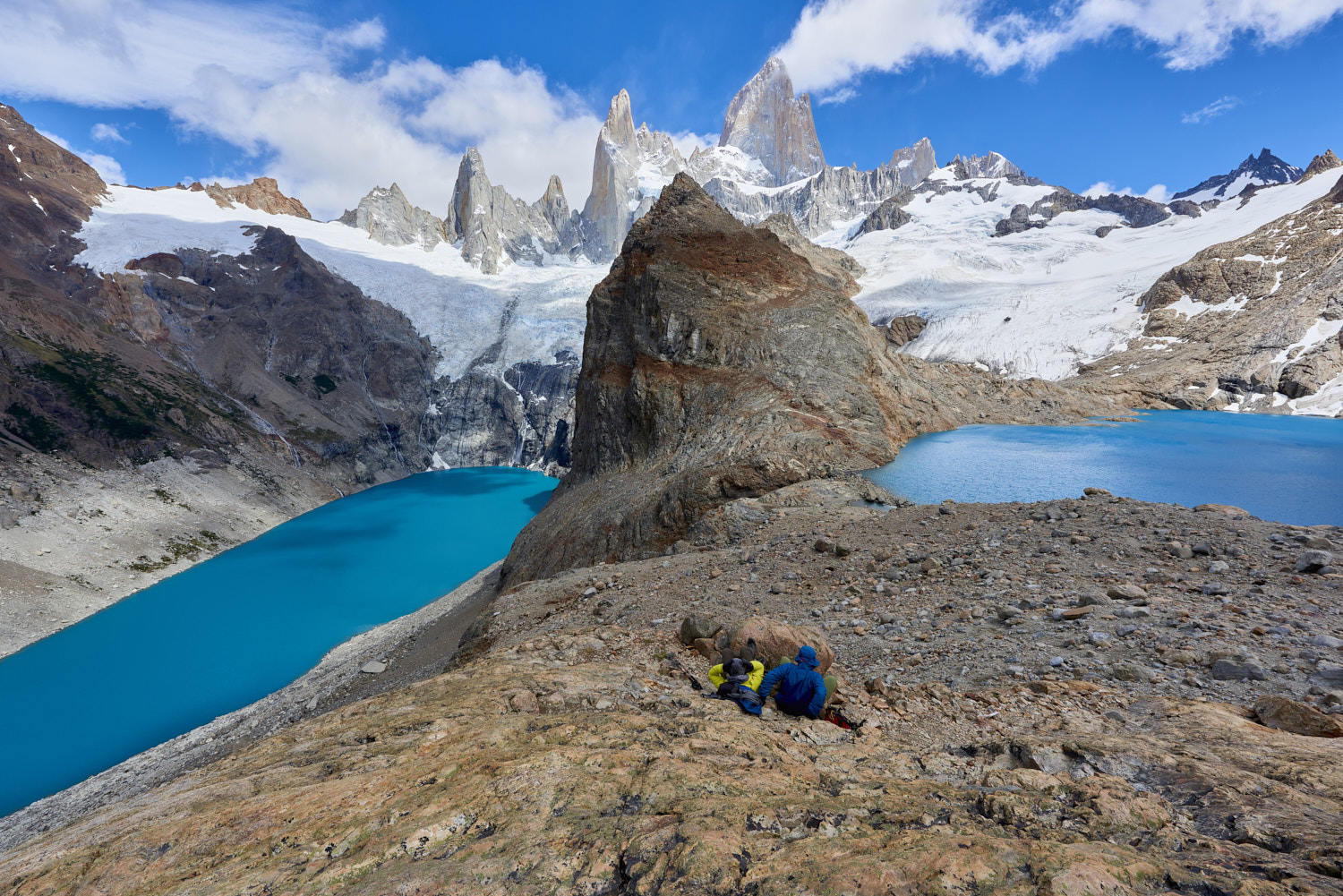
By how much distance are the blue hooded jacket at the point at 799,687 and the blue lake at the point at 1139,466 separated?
1817cm

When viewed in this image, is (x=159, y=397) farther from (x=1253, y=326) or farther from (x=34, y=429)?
(x=1253, y=326)

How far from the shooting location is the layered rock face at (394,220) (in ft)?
538

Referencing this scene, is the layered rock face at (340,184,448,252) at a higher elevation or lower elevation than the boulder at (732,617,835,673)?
higher

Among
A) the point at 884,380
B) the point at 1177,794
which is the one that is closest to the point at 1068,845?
the point at 1177,794

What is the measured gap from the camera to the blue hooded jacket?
6.42 metres

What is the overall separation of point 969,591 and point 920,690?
3514 millimetres

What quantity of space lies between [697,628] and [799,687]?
102 inches

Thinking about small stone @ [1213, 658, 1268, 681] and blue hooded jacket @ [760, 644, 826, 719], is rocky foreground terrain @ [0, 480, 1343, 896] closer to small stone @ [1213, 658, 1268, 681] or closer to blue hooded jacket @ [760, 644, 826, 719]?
small stone @ [1213, 658, 1268, 681]

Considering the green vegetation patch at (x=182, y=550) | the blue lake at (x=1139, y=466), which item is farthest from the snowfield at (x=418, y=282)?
the blue lake at (x=1139, y=466)

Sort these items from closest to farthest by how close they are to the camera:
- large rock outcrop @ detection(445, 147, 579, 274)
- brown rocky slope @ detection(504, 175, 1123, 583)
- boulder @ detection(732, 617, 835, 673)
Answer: boulder @ detection(732, 617, 835, 673) < brown rocky slope @ detection(504, 175, 1123, 583) < large rock outcrop @ detection(445, 147, 579, 274)

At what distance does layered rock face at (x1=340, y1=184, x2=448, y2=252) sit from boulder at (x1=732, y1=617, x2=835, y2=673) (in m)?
185

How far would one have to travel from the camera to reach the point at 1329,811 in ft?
11.7

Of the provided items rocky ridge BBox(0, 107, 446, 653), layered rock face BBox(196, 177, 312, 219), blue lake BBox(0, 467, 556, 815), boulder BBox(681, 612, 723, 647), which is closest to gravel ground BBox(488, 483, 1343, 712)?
boulder BBox(681, 612, 723, 647)

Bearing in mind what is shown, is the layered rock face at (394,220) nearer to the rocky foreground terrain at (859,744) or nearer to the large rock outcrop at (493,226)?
the large rock outcrop at (493,226)
